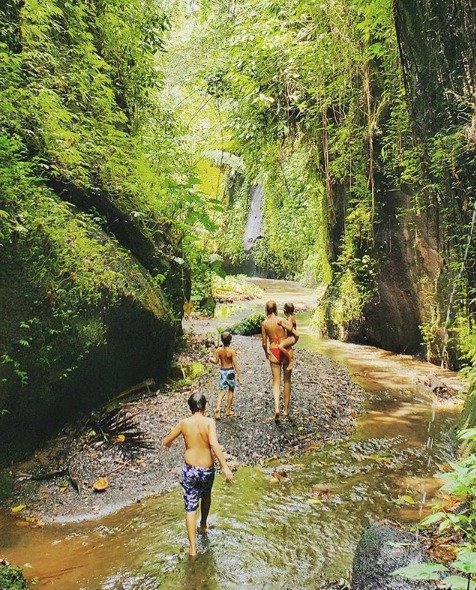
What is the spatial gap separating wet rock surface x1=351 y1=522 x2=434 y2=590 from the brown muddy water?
506 mm

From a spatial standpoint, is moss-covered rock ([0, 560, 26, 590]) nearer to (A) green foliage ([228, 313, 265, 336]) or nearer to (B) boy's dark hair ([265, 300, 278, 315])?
(B) boy's dark hair ([265, 300, 278, 315])

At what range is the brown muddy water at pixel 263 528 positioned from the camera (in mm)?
4375

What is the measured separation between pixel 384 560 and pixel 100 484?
11.2 feet

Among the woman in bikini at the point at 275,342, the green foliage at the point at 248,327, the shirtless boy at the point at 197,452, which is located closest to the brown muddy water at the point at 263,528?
the shirtless boy at the point at 197,452

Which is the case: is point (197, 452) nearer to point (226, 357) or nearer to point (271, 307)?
point (226, 357)

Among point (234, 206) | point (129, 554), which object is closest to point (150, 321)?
point (129, 554)

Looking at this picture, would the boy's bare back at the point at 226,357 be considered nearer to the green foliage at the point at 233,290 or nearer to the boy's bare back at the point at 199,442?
the boy's bare back at the point at 199,442

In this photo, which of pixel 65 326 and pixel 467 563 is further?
pixel 65 326

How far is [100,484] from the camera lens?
5.87 metres

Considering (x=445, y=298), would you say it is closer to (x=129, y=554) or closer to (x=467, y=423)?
(x=467, y=423)

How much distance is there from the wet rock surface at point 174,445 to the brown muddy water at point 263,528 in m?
0.30

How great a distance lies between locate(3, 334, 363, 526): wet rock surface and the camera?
5.69m

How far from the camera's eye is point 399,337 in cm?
1302

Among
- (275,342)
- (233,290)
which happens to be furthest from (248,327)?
(233,290)
